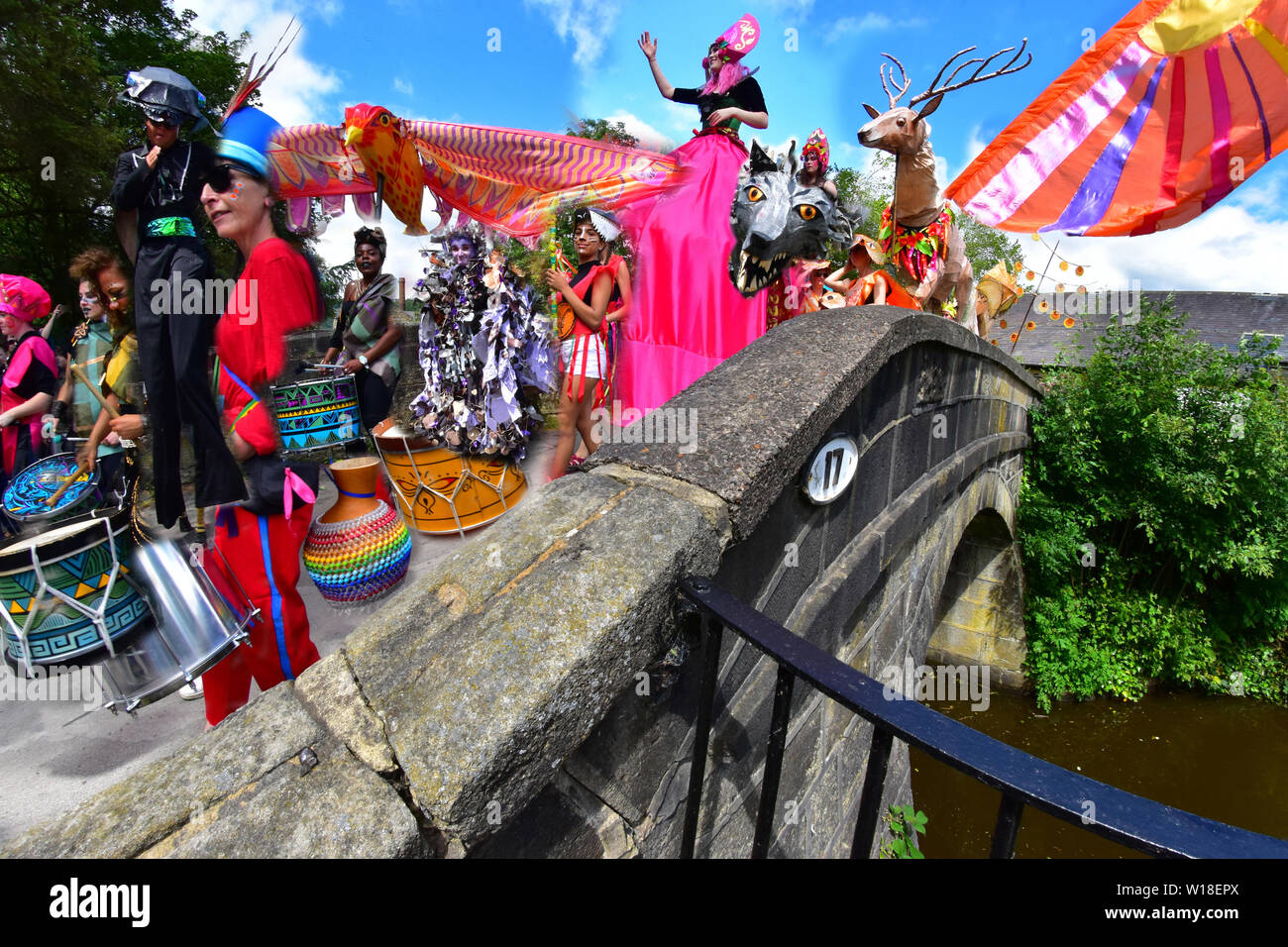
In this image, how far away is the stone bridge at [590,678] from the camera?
0.92 metres

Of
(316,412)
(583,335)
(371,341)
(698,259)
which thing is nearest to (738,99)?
(698,259)

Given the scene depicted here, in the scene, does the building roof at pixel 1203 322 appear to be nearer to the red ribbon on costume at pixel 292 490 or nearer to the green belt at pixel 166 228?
the red ribbon on costume at pixel 292 490

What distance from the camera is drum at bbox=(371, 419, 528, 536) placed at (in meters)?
3.86

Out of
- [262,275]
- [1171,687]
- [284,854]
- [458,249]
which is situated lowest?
[1171,687]

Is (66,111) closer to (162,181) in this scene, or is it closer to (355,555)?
(162,181)

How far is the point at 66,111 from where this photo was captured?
20.0 ft

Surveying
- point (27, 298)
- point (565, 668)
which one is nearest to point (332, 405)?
point (565, 668)

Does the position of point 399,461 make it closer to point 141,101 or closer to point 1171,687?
Result: point 141,101

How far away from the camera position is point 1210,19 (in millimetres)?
5738

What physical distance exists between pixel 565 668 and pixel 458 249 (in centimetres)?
A: 381

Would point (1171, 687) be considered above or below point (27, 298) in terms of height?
below

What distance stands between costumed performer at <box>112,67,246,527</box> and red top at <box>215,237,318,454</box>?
7cm

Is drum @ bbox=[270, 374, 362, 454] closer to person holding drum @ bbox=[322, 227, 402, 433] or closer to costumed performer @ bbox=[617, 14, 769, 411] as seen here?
person holding drum @ bbox=[322, 227, 402, 433]

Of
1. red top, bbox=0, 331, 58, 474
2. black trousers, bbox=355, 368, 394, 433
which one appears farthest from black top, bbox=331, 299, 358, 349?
red top, bbox=0, 331, 58, 474
